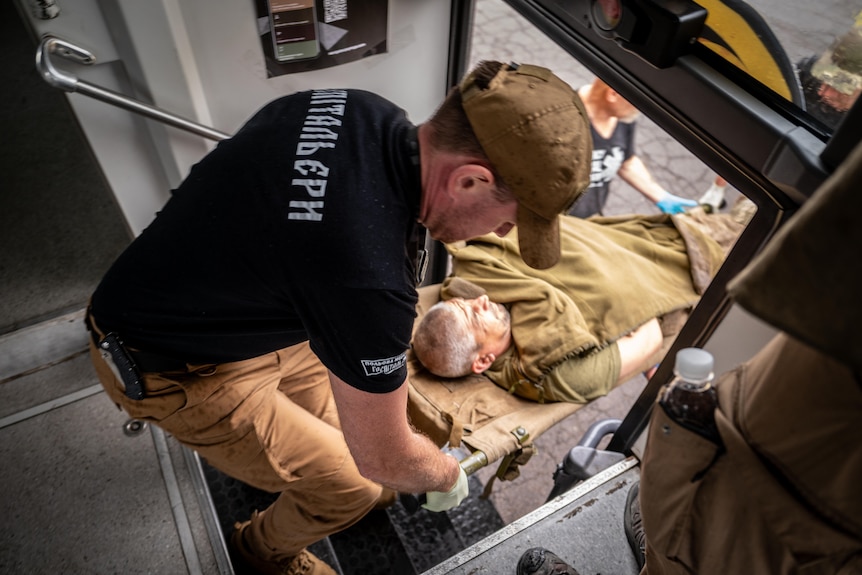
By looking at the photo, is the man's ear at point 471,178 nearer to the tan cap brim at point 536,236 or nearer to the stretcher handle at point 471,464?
the tan cap brim at point 536,236

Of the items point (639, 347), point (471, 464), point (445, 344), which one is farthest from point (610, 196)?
A: point (471, 464)

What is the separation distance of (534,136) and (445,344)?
1033 mm

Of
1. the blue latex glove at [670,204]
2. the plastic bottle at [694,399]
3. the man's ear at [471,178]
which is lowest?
the blue latex glove at [670,204]

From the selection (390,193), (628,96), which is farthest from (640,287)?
(390,193)

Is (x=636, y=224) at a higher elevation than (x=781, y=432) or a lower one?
lower

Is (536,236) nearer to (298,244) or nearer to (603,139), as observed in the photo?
(298,244)

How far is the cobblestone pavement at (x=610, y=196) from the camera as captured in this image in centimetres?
293

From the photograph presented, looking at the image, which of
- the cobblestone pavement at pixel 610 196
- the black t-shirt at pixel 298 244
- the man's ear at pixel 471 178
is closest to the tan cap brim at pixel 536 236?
the man's ear at pixel 471 178

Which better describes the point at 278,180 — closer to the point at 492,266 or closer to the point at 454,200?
the point at 454,200

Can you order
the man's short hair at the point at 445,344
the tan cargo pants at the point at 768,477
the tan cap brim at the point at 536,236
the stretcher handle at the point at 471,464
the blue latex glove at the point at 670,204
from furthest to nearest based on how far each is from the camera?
the blue latex glove at the point at 670,204
the man's short hair at the point at 445,344
the stretcher handle at the point at 471,464
the tan cap brim at the point at 536,236
the tan cargo pants at the point at 768,477

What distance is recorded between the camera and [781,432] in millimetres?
932

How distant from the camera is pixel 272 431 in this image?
1.88 metres

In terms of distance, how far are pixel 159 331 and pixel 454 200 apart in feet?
2.84

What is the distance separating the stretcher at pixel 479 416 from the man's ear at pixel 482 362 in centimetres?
7
